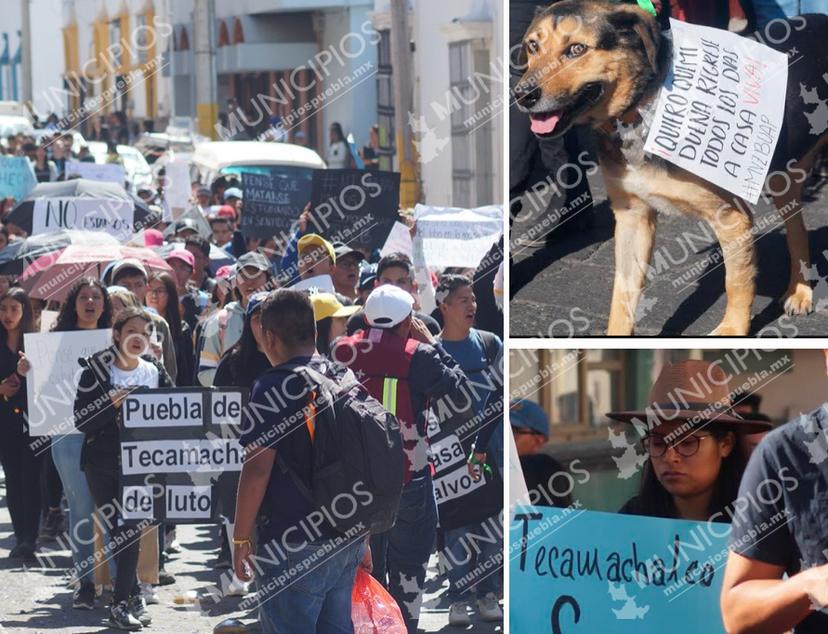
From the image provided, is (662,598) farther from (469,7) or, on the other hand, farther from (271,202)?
(469,7)

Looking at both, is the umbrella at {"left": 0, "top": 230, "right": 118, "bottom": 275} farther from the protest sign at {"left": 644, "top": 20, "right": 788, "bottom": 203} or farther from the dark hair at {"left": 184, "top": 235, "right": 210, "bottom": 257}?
the protest sign at {"left": 644, "top": 20, "right": 788, "bottom": 203}

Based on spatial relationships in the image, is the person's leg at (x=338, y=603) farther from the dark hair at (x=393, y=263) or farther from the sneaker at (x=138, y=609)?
the dark hair at (x=393, y=263)

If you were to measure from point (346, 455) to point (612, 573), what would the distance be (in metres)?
1.50

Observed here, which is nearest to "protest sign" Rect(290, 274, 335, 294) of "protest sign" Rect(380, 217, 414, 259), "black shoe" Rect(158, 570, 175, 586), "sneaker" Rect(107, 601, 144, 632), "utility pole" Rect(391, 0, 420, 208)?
"black shoe" Rect(158, 570, 175, 586)

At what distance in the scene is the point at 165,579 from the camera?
32.7 feet

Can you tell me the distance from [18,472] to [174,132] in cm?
2669

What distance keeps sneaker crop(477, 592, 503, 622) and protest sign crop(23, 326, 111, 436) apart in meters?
2.32

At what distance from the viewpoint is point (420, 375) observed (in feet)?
26.0

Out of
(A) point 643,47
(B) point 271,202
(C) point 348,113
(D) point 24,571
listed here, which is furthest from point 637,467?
(C) point 348,113

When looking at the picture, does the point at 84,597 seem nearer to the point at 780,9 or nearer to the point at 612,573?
the point at 612,573

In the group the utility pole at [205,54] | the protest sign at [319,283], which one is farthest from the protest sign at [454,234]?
the utility pole at [205,54]

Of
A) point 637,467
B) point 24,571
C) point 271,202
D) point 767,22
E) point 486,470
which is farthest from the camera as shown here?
point 271,202

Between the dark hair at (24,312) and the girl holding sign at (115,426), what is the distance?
175 centimetres

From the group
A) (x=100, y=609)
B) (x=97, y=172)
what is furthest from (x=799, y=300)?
(x=97, y=172)
